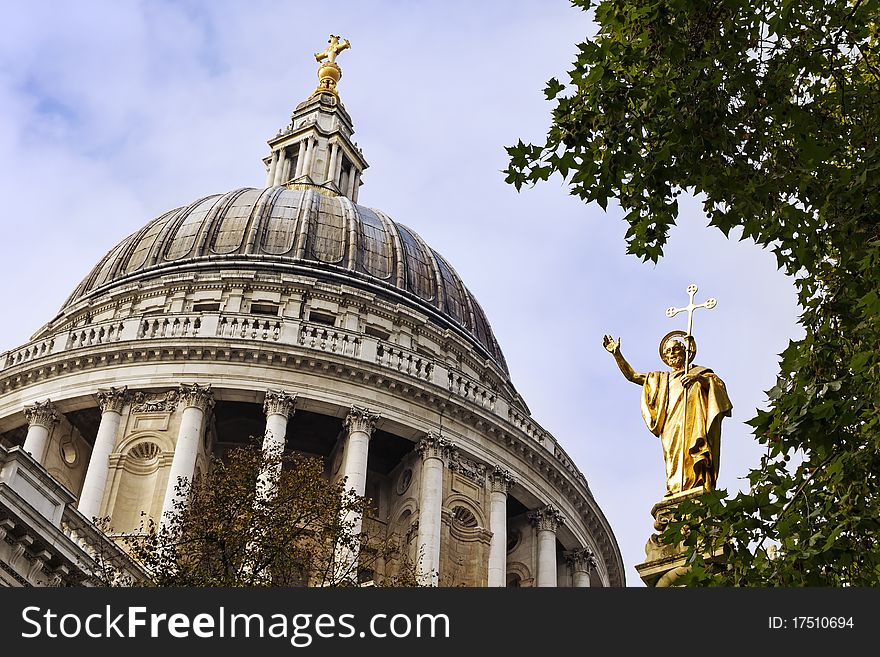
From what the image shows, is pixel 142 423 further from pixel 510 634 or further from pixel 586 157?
pixel 510 634

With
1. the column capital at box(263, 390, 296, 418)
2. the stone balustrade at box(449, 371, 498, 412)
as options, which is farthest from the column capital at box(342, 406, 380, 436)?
the stone balustrade at box(449, 371, 498, 412)

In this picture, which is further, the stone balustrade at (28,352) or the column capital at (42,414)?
the stone balustrade at (28,352)

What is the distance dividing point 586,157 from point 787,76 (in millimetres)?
2509

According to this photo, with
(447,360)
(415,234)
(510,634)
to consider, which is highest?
(415,234)

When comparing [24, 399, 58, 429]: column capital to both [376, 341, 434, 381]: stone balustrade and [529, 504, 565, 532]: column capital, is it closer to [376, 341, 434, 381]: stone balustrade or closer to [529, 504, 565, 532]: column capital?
[376, 341, 434, 381]: stone balustrade

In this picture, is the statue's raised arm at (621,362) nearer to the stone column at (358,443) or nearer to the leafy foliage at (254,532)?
the leafy foliage at (254,532)

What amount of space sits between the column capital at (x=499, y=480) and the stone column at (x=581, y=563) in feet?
14.3

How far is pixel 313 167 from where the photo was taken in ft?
214

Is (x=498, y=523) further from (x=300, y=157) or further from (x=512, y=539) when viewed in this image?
(x=300, y=157)

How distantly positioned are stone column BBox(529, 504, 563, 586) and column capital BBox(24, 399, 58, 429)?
53.6ft

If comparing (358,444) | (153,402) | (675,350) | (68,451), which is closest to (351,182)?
(153,402)

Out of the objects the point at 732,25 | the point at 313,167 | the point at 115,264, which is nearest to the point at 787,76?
the point at 732,25

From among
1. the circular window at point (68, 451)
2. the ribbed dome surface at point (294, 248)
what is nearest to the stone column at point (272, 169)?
the ribbed dome surface at point (294, 248)

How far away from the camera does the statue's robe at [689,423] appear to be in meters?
17.2
